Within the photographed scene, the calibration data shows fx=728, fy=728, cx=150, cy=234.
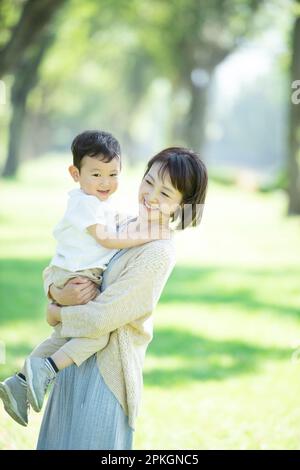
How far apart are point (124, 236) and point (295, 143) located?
19.7 m

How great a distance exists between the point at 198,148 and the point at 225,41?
6.24 metres

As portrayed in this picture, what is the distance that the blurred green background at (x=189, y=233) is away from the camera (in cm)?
627

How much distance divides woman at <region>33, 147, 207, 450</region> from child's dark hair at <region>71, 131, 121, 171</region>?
0.58ft

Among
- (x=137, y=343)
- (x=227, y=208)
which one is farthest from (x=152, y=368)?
(x=227, y=208)

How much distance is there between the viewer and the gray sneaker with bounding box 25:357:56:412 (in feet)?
9.37

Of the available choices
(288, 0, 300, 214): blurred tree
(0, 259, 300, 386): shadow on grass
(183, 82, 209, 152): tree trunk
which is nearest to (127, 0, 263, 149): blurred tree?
(183, 82, 209, 152): tree trunk

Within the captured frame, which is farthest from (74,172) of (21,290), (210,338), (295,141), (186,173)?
(295,141)

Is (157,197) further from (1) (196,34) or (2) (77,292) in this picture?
(1) (196,34)

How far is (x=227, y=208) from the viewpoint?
28828mm

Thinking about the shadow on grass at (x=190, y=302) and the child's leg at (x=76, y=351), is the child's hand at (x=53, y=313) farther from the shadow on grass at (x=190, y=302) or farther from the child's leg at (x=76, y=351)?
the shadow on grass at (x=190, y=302)

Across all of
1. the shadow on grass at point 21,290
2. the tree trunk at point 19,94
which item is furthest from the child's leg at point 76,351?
the tree trunk at point 19,94

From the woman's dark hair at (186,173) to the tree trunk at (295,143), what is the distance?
62.5ft

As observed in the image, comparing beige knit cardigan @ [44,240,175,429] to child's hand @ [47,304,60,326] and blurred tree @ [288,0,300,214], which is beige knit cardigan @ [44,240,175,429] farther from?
blurred tree @ [288,0,300,214]
